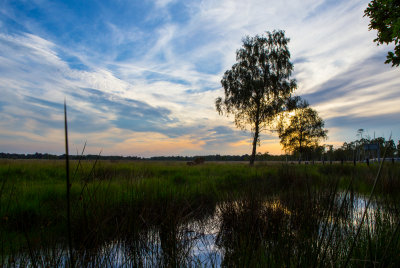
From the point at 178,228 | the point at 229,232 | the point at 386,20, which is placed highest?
the point at 386,20

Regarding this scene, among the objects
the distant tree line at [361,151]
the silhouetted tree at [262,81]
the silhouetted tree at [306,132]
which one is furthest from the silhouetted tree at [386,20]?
the silhouetted tree at [306,132]

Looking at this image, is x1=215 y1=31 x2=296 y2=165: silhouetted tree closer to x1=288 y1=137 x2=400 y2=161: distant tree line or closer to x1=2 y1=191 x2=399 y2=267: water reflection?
x1=288 y1=137 x2=400 y2=161: distant tree line

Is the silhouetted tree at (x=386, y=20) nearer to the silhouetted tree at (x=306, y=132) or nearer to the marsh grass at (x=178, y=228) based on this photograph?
the marsh grass at (x=178, y=228)

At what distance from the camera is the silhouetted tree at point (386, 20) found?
755cm

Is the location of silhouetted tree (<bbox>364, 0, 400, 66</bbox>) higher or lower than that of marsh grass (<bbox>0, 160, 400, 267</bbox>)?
higher

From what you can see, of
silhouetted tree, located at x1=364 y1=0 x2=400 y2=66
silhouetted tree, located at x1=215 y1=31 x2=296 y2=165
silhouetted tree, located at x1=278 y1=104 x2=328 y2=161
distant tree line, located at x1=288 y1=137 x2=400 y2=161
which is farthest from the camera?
silhouetted tree, located at x1=278 y1=104 x2=328 y2=161

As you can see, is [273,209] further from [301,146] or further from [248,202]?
[301,146]

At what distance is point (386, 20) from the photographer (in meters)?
7.70

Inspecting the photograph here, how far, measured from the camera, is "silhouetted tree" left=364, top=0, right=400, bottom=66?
7555 millimetres

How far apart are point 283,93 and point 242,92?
405 cm

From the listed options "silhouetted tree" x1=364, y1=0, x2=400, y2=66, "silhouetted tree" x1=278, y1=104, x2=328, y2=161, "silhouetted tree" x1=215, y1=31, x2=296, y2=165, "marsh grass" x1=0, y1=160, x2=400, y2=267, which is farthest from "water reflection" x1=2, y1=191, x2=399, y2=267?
"silhouetted tree" x1=278, y1=104, x2=328, y2=161

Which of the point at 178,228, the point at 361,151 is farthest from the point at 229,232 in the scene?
the point at 361,151

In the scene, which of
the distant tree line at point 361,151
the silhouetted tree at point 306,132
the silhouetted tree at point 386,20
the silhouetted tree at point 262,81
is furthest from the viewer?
the silhouetted tree at point 306,132

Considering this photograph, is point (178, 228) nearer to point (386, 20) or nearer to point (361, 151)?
point (386, 20)
